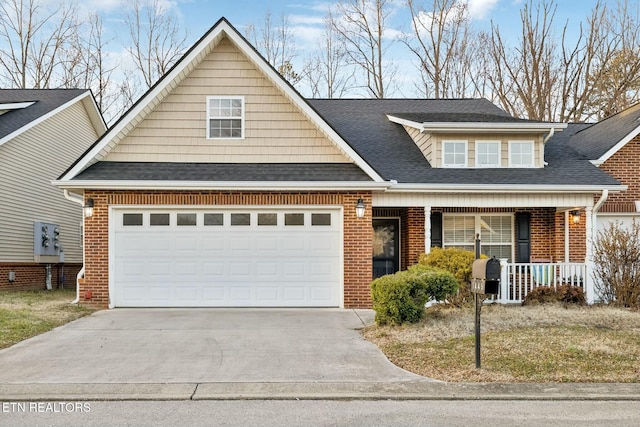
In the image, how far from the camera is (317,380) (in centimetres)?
666

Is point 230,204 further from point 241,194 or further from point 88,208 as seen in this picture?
point 88,208

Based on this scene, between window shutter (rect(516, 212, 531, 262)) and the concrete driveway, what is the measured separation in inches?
217

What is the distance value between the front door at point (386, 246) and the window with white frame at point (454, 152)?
213 centimetres

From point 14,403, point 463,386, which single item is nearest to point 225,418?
point 14,403

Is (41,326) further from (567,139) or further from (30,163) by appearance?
(567,139)

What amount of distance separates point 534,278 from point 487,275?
7421 mm

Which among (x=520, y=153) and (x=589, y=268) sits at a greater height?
(x=520, y=153)

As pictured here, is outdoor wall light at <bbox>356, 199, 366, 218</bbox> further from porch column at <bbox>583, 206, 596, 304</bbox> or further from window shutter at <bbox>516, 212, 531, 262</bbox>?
porch column at <bbox>583, 206, 596, 304</bbox>

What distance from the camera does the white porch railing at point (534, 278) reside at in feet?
42.6

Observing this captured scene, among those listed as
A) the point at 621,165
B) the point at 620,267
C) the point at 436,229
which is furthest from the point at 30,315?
the point at 621,165

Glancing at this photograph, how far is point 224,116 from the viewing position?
1322cm

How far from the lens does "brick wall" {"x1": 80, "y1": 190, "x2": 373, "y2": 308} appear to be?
1246cm

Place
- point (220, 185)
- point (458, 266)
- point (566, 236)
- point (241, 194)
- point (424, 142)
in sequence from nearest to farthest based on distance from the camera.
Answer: point (458, 266) → point (220, 185) → point (241, 194) → point (566, 236) → point (424, 142)

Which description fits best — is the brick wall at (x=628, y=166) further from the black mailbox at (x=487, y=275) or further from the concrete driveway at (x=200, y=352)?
the black mailbox at (x=487, y=275)
